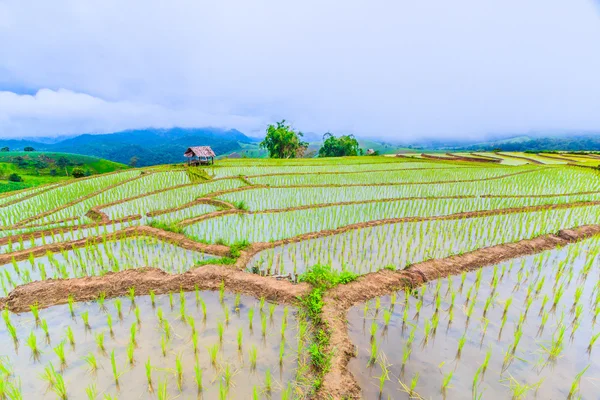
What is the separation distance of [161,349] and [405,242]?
16.4ft

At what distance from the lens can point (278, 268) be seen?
5.09m

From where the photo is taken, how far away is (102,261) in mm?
5156

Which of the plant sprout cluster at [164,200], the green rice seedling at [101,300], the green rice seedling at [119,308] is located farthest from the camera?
the plant sprout cluster at [164,200]

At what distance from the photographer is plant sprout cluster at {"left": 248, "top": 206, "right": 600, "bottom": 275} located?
17.3 feet

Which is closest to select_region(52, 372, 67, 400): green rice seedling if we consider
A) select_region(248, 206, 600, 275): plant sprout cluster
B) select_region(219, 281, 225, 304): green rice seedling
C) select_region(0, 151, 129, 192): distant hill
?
select_region(219, 281, 225, 304): green rice seedling

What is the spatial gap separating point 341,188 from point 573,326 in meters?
8.87

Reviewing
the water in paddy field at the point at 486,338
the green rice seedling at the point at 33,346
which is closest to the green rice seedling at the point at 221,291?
the water in paddy field at the point at 486,338

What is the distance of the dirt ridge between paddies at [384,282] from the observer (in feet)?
8.52

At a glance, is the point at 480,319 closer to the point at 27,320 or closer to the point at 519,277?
the point at 519,277

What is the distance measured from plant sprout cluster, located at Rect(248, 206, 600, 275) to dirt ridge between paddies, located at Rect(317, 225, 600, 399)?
42 cm

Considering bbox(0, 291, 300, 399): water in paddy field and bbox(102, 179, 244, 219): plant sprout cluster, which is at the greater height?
bbox(102, 179, 244, 219): plant sprout cluster

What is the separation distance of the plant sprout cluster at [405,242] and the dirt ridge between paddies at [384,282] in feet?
1.39

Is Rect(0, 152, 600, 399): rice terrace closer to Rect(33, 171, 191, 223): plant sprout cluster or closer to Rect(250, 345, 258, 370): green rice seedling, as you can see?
Rect(250, 345, 258, 370): green rice seedling

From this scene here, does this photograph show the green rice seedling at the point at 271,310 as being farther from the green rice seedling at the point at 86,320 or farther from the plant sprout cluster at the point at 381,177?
the plant sprout cluster at the point at 381,177
